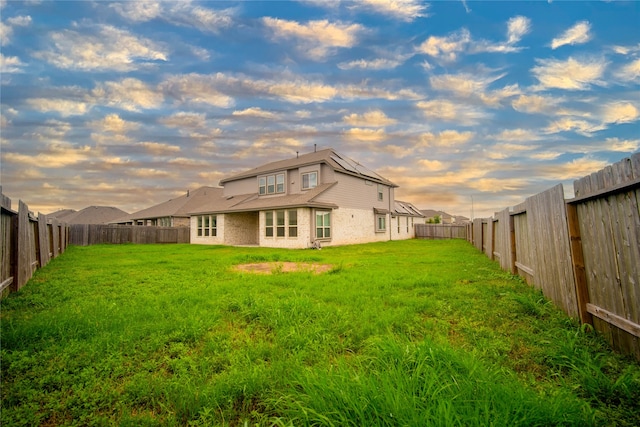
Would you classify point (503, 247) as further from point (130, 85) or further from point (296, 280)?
point (130, 85)

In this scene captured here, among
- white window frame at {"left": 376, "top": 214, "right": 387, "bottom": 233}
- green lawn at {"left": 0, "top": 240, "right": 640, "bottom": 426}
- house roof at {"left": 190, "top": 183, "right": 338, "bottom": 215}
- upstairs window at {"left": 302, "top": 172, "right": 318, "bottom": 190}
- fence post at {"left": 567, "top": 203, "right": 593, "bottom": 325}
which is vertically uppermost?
upstairs window at {"left": 302, "top": 172, "right": 318, "bottom": 190}

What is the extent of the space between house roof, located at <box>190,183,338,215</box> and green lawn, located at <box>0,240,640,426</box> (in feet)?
41.0

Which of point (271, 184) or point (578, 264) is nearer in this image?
point (578, 264)

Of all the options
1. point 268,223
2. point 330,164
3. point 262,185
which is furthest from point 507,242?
point 262,185

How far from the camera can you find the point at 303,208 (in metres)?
17.9

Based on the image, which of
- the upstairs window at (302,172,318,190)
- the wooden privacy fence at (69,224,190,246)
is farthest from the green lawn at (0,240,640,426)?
the wooden privacy fence at (69,224,190,246)

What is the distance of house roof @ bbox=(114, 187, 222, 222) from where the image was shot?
105ft

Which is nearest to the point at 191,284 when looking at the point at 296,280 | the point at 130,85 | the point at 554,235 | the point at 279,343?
the point at 296,280

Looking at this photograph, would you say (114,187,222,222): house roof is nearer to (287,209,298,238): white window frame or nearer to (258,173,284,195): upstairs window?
(258,173,284,195): upstairs window

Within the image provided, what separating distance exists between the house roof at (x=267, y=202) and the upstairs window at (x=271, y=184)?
652 millimetres

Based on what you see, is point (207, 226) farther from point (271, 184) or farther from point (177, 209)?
point (177, 209)

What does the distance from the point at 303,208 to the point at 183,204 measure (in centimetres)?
2099

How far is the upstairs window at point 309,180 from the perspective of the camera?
20531 mm

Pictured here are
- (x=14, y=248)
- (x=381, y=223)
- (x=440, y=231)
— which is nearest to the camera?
(x=14, y=248)
